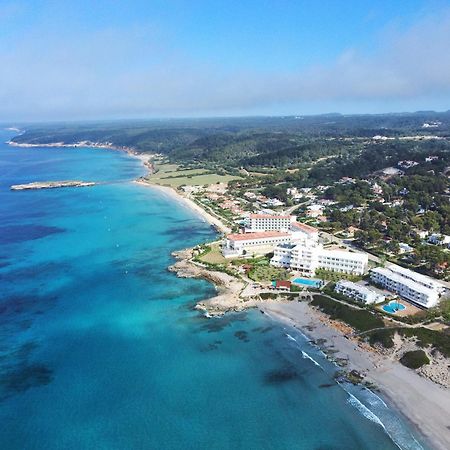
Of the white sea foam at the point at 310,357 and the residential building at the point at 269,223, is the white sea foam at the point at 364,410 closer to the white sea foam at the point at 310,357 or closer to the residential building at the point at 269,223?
the white sea foam at the point at 310,357

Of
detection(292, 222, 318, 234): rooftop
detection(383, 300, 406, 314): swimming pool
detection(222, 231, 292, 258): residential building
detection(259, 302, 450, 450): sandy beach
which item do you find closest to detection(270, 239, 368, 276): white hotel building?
detection(222, 231, 292, 258): residential building

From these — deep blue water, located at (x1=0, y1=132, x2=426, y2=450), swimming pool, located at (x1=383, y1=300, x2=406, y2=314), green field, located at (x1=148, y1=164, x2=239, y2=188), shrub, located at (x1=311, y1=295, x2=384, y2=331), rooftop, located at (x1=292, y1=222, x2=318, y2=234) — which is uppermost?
rooftop, located at (x1=292, y1=222, x2=318, y2=234)

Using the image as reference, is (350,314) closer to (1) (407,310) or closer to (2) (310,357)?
(1) (407,310)

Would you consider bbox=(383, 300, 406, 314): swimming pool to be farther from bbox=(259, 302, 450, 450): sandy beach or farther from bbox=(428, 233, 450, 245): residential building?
bbox=(428, 233, 450, 245): residential building

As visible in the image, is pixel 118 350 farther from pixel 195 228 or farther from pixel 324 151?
pixel 324 151

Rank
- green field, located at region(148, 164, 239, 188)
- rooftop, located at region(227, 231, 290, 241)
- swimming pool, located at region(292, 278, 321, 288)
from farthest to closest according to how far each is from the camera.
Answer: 1. green field, located at region(148, 164, 239, 188)
2. rooftop, located at region(227, 231, 290, 241)
3. swimming pool, located at region(292, 278, 321, 288)

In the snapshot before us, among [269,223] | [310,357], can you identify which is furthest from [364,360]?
[269,223]

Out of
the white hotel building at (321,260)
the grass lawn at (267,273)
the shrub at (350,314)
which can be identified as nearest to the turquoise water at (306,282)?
the grass lawn at (267,273)
